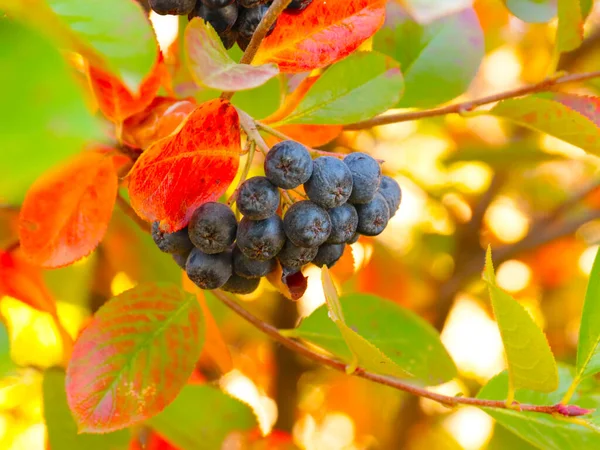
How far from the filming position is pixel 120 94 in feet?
1.99

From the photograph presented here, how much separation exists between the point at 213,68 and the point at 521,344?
37 cm

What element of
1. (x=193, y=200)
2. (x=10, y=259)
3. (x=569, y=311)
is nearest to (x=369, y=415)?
(x=569, y=311)

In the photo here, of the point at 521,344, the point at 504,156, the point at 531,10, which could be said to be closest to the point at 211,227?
the point at 521,344

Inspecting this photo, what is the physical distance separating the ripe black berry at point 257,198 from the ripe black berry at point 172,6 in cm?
16

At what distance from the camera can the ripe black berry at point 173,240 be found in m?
0.62

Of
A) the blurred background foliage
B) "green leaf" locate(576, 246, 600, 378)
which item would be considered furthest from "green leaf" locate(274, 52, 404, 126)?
the blurred background foliage

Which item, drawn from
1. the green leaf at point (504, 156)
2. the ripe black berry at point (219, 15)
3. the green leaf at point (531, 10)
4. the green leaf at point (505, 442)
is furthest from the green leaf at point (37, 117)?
the green leaf at point (504, 156)

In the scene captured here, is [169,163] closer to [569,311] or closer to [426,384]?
[426,384]

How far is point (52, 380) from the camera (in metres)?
0.91

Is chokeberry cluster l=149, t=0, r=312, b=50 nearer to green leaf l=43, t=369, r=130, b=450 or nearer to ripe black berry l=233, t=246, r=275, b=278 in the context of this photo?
ripe black berry l=233, t=246, r=275, b=278

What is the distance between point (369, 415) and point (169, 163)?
4.96ft

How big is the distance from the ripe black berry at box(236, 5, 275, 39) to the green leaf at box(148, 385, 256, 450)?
0.54 meters

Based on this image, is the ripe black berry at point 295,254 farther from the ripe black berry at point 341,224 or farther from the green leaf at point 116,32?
the green leaf at point 116,32

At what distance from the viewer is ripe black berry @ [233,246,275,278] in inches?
24.0
